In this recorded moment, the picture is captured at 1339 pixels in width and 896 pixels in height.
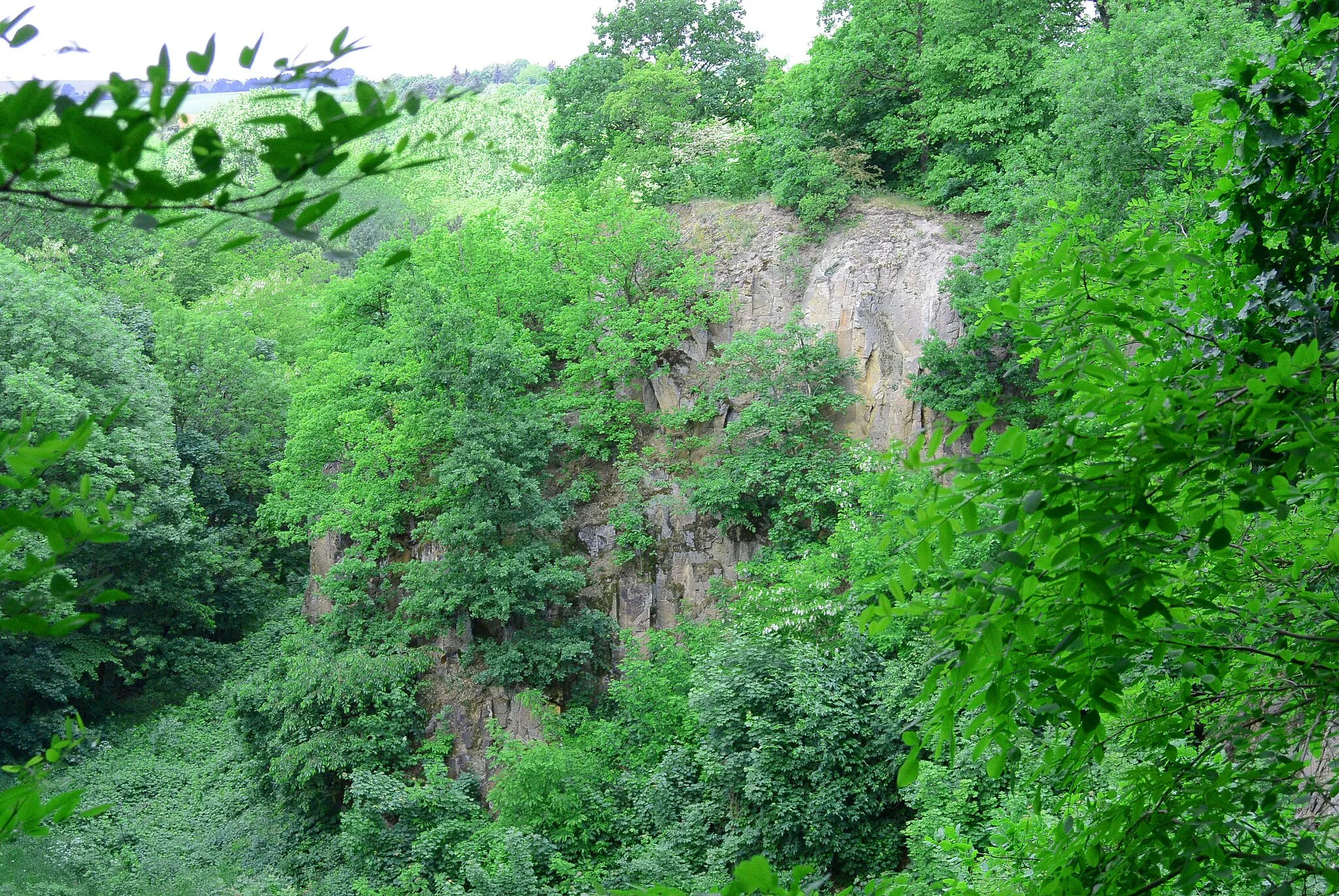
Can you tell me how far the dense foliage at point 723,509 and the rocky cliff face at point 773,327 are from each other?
4.7 inches

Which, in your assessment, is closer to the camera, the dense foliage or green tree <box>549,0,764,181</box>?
the dense foliage

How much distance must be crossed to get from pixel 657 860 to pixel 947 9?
1298 cm

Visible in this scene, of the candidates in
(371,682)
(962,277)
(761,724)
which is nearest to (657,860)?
(761,724)

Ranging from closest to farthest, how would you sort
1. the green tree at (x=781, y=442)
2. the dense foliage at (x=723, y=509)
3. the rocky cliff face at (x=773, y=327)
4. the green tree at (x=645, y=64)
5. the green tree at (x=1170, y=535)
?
1. the green tree at (x=1170, y=535)
2. the dense foliage at (x=723, y=509)
3. the green tree at (x=781, y=442)
4. the rocky cliff face at (x=773, y=327)
5. the green tree at (x=645, y=64)

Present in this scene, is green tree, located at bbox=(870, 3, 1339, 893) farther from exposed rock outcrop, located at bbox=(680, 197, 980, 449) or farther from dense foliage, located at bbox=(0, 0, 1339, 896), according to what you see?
exposed rock outcrop, located at bbox=(680, 197, 980, 449)

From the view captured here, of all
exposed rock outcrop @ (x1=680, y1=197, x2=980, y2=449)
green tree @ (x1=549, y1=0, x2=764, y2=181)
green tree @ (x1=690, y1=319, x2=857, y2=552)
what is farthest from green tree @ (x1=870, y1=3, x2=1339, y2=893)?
green tree @ (x1=549, y1=0, x2=764, y2=181)

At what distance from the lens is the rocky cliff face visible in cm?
1410

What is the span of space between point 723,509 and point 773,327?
3.08m

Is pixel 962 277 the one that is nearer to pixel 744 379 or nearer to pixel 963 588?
pixel 744 379

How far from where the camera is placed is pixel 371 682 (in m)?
13.9

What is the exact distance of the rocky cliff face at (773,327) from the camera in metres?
14.1

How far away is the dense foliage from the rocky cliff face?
0.12 metres

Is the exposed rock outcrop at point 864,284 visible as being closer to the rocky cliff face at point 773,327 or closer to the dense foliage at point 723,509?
the rocky cliff face at point 773,327

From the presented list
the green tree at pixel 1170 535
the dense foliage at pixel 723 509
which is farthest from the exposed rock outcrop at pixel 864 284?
the green tree at pixel 1170 535
